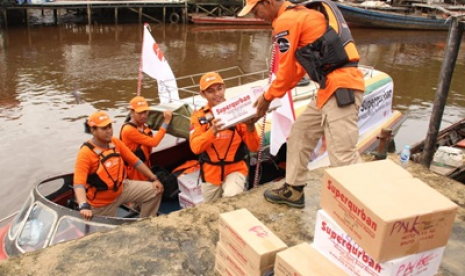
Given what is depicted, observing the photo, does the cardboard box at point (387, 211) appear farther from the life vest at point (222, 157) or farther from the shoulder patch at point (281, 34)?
the life vest at point (222, 157)

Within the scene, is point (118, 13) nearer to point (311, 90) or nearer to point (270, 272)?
point (311, 90)

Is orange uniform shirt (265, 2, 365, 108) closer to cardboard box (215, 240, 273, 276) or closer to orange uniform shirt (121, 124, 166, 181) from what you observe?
cardboard box (215, 240, 273, 276)

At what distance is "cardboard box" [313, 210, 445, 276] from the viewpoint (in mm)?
2666

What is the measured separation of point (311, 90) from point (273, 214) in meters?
A: 4.50

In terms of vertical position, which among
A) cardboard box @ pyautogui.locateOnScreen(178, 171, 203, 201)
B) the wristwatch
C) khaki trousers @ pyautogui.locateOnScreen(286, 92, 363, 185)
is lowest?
cardboard box @ pyautogui.locateOnScreen(178, 171, 203, 201)

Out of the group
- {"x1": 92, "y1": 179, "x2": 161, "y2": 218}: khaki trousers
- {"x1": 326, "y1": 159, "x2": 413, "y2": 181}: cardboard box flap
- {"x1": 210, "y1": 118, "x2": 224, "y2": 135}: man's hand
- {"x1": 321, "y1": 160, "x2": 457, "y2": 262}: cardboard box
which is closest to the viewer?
{"x1": 321, "y1": 160, "x2": 457, "y2": 262}: cardboard box

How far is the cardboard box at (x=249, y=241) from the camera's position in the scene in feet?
10.1

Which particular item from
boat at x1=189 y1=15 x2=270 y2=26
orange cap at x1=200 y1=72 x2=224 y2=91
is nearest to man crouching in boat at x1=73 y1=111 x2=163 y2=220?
orange cap at x1=200 y1=72 x2=224 y2=91

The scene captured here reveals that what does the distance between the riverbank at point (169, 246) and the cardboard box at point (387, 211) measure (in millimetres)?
1187

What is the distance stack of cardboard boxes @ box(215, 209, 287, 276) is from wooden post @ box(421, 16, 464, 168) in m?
4.31

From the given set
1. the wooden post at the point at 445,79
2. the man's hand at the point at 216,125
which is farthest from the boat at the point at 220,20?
the man's hand at the point at 216,125

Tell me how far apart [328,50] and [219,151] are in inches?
77.5

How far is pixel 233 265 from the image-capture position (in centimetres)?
332

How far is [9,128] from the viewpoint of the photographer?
12188 millimetres
